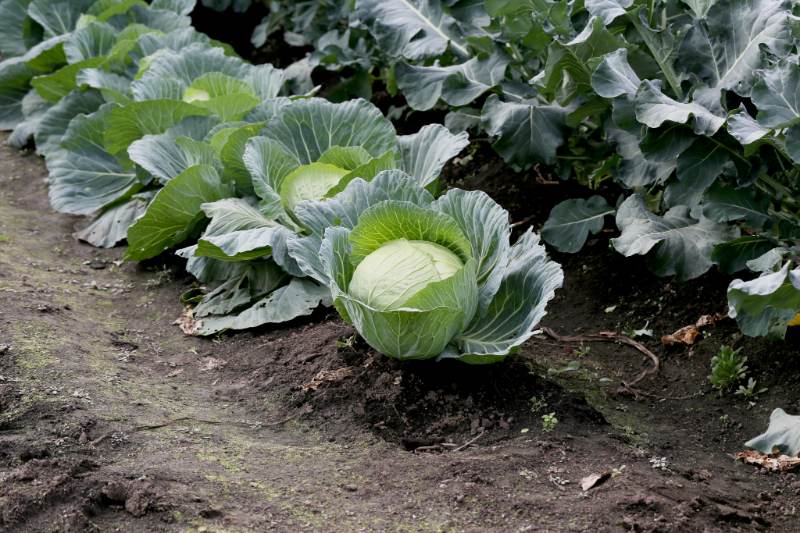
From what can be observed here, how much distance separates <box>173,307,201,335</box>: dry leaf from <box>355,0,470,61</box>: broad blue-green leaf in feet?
6.28

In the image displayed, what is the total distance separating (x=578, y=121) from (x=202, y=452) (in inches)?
99.3

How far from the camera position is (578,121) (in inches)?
188

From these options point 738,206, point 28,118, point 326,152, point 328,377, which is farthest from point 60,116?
point 738,206

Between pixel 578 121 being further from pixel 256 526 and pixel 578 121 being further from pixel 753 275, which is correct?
pixel 256 526

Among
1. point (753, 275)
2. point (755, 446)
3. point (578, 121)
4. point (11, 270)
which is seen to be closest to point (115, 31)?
point (11, 270)

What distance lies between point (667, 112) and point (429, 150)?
4.48ft

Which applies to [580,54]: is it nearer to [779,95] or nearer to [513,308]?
[779,95]

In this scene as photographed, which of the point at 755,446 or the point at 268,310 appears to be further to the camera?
the point at 268,310

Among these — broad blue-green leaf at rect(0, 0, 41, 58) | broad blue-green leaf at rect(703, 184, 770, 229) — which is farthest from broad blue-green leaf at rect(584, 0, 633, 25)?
broad blue-green leaf at rect(0, 0, 41, 58)

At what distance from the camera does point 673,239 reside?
4316mm

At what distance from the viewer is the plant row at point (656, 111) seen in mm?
3730

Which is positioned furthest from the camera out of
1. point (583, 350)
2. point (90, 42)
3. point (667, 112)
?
point (90, 42)

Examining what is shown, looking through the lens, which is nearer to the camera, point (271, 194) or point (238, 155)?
point (271, 194)

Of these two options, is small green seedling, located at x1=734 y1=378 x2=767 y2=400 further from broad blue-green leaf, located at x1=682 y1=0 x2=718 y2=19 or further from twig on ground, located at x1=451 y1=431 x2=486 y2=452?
broad blue-green leaf, located at x1=682 y1=0 x2=718 y2=19
